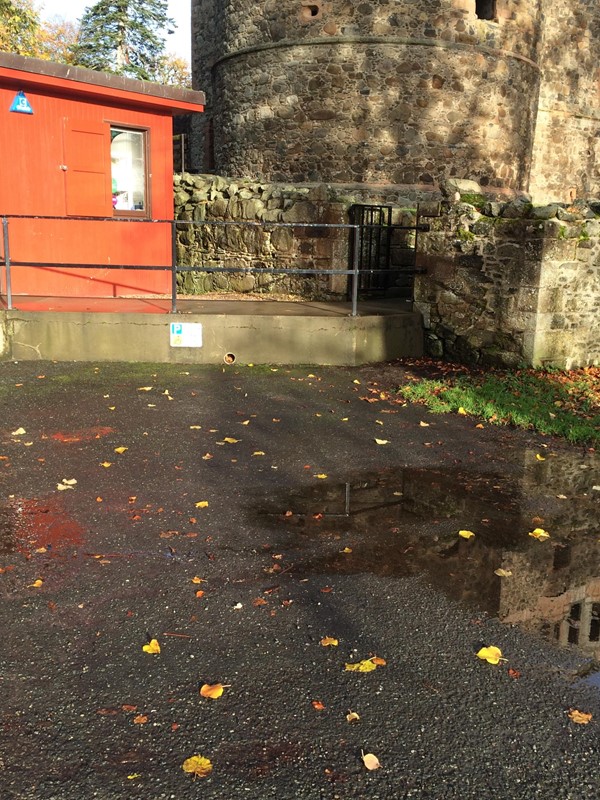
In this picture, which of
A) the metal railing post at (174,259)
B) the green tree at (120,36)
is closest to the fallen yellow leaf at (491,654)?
the metal railing post at (174,259)

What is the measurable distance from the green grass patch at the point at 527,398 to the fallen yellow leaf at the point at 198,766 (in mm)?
4744

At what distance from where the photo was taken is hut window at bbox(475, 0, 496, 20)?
17.5 metres

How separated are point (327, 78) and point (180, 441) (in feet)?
44.9

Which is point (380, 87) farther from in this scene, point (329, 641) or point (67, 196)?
point (329, 641)

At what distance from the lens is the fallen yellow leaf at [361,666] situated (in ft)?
9.53

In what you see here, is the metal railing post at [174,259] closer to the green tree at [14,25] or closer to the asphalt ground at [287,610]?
the asphalt ground at [287,610]

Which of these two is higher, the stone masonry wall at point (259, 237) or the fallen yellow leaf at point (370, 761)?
the stone masonry wall at point (259, 237)

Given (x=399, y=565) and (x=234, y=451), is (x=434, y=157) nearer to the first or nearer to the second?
(x=234, y=451)

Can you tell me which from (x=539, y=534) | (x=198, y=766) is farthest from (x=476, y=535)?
(x=198, y=766)

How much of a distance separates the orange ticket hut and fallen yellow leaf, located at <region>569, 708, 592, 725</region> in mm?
7845

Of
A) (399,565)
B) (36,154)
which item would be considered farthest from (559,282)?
(36,154)

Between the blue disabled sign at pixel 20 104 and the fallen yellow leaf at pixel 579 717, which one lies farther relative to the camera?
the blue disabled sign at pixel 20 104

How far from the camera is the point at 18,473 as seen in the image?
5000 mm

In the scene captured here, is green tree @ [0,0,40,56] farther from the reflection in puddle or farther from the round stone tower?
the reflection in puddle
